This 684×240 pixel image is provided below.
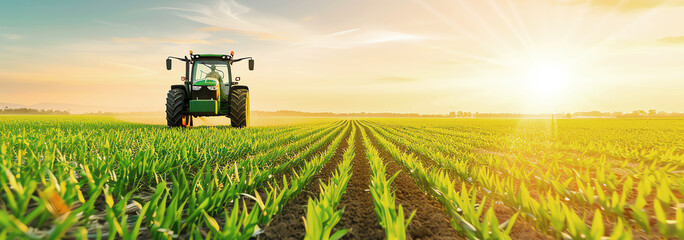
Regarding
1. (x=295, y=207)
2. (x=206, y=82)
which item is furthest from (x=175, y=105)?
(x=295, y=207)

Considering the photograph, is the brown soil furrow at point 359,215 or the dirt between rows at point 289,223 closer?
the dirt between rows at point 289,223

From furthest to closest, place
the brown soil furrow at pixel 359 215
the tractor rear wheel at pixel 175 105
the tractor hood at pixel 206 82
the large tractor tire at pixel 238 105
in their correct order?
the large tractor tire at pixel 238 105 < the tractor hood at pixel 206 82 < the tractor rear wheel at pixel 175 105 < the brown soil furrow at pixel 359 215

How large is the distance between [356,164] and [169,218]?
14.3 feet

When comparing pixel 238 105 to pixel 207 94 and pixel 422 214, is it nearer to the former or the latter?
pixel 207 94

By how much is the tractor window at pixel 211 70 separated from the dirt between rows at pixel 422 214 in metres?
9.22

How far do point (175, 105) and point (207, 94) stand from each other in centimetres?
105

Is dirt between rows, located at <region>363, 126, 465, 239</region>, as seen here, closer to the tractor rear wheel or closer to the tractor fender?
the tractor rear wheel

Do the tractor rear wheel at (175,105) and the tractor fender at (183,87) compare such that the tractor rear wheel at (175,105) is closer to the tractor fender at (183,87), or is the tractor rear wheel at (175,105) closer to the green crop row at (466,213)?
the tractor fender at (183,87)

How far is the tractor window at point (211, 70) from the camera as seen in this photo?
36.0 ft

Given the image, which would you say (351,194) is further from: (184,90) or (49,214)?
(184,90)

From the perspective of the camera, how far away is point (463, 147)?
8.82 m

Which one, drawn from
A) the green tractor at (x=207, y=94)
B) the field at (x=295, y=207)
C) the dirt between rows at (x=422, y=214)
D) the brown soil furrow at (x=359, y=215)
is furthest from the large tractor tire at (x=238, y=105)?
the dirt between rows at (x=422, y=214)

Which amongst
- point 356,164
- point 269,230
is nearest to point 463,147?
point 356,164

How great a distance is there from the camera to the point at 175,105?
9.90 meters
